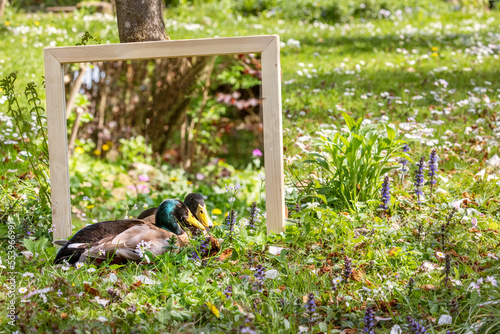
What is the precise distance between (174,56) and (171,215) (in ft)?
2.92

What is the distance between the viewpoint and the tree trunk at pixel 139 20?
10.1ft

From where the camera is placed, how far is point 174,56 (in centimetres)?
274

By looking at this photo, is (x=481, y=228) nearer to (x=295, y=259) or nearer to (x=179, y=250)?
(x=295, y=259)

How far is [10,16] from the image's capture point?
882 centimetres

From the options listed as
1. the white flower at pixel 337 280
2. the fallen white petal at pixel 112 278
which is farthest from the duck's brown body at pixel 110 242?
the white flower at pixel 337 280

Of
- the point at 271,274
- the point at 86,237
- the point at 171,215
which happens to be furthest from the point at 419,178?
the point at 86,237

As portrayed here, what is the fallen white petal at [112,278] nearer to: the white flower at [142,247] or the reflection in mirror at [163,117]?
the white flower at [142,247]

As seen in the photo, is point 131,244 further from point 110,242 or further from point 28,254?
point 28,254

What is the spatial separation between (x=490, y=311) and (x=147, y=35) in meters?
2.43

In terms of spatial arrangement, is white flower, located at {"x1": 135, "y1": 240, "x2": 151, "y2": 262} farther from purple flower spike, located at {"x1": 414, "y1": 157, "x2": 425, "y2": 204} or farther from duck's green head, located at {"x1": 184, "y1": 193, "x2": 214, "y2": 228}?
purple flower spike, located at {"x1": 414, "y1": 157, "x2": 425, "y2": 204}

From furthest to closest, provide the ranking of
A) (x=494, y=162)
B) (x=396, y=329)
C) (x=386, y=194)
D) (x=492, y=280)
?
(x=494, y=162) < (x=386, y=194) < (x=492, y=280) < (x=396, y=329)

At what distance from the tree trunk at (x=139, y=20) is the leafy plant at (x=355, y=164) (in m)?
1.28

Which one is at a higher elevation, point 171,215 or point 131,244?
point 171,215

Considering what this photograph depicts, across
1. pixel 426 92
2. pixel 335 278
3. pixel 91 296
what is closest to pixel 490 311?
pixel 335 278
